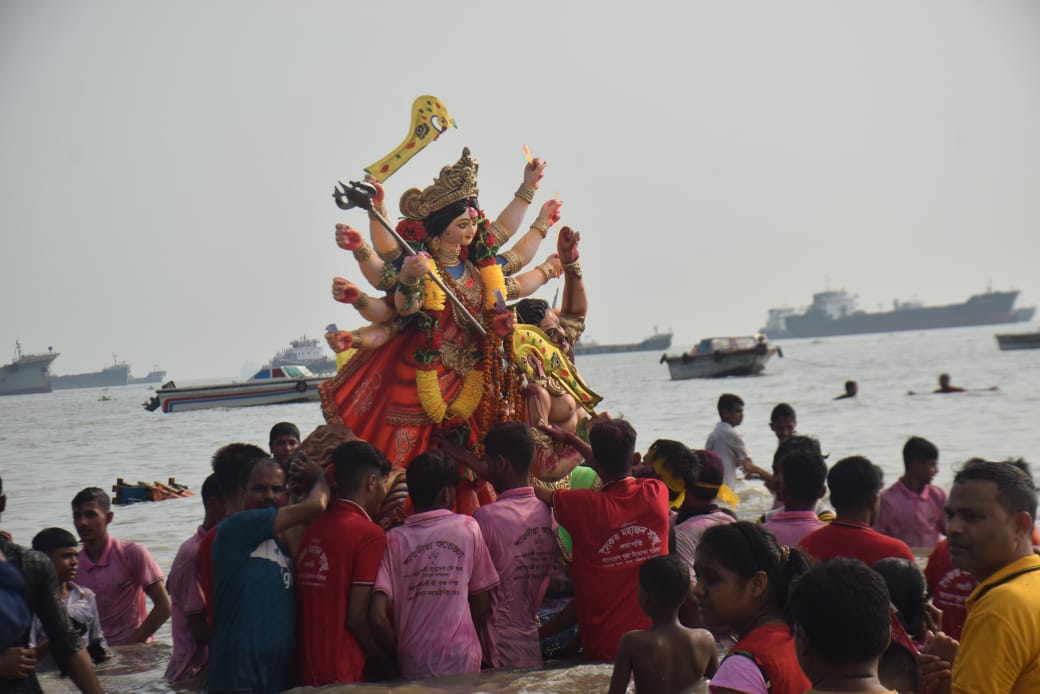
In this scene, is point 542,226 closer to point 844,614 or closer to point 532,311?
point 532,311

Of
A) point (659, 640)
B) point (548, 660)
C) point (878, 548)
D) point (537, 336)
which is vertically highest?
point (537, 336)

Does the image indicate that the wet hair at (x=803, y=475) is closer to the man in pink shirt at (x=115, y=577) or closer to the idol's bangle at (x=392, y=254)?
the idol's bangle at (x=392, y=254)

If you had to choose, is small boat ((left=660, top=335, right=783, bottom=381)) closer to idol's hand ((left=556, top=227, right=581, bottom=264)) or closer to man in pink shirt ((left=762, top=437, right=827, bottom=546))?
idol's hand ((left=556, top=227, right=581, bottom=264))

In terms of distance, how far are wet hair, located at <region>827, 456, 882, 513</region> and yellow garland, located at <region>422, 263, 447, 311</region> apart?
3.23 meters


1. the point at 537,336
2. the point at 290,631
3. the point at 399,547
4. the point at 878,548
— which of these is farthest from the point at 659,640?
the point at 537,336

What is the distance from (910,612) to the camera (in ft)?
12.7

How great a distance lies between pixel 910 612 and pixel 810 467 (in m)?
1.50

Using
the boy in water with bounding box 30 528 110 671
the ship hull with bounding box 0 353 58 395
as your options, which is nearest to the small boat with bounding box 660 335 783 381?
the boy in water with bounding box 30 528 110 671

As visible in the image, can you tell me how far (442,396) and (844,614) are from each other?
468 cm

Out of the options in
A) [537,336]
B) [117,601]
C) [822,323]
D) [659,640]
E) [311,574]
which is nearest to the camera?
[659,640]

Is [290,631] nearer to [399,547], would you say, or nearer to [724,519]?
[399,547]

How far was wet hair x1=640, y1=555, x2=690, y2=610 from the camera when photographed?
4633mm

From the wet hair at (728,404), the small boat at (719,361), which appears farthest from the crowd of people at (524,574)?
the small boat at (719,361)

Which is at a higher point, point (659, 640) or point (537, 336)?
point (537, 336)
